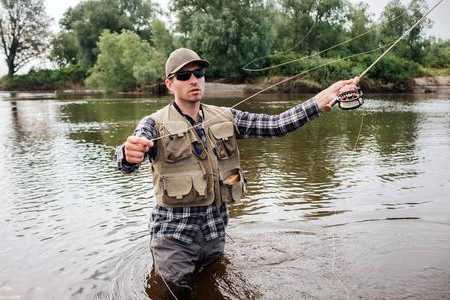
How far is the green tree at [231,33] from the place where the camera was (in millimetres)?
48906

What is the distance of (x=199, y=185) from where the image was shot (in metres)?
4.24

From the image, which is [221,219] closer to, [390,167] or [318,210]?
[318,210]

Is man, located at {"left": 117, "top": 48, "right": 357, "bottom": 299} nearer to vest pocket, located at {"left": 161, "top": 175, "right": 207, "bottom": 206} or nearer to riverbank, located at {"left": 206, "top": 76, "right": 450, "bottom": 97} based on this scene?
vest pocket, located at {"left": 161, "top": 175, "right": 207, "bottom": 206}

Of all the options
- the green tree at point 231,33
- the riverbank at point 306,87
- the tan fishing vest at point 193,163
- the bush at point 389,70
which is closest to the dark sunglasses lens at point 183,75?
the tan fishing vest at point 193,163

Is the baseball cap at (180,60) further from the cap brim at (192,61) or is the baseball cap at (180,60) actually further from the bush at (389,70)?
the bush at (389,70)

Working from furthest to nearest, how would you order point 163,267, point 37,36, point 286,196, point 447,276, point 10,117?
point 37,36
point 10,117
point 286,196
point 447,276
point 163,267

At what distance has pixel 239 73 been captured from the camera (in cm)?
5316

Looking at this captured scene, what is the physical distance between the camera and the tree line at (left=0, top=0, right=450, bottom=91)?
164 feet

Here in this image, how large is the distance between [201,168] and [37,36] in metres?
89.2

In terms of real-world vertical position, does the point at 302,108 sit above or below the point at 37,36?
below

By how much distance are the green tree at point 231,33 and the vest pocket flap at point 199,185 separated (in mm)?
45729

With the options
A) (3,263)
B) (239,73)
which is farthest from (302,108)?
(239,73)

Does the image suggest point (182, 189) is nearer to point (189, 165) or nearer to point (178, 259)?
point (189, 165)

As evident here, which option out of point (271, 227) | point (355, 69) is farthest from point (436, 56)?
point (271, 227)
